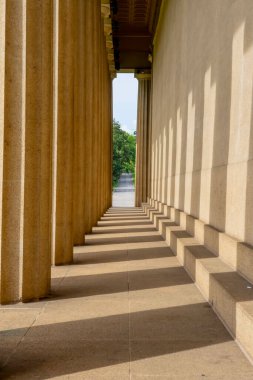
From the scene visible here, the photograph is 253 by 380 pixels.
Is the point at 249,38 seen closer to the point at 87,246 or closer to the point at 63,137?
the point at 63,137

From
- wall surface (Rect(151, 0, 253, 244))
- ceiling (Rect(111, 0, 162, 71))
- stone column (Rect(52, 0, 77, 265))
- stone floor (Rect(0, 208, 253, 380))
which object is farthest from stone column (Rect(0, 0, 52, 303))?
ceiling (Rect(111, 0, 162, 71))

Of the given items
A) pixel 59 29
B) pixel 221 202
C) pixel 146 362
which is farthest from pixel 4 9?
pixel 221 202

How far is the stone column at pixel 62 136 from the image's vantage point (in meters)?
10.0

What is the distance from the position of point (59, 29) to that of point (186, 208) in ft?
23.7

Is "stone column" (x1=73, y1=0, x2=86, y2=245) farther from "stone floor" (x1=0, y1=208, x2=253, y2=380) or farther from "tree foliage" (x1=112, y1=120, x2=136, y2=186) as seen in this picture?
"tree foliage" (x1=112, y1=120, x2=136, y2=186)

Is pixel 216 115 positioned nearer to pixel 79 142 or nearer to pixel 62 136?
pixel 62 136

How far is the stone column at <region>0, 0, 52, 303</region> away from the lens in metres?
6.64

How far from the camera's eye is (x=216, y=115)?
1094cm

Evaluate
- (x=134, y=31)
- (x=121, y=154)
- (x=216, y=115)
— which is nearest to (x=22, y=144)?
(x=216, y=115)

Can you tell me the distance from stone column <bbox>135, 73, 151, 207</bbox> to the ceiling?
7.04 ft

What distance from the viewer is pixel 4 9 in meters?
6.62

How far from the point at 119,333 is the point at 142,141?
36668 millimetres

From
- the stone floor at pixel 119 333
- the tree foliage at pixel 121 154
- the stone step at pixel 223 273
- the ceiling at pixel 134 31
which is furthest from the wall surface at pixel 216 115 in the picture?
the tree foliage at pixel 121 154

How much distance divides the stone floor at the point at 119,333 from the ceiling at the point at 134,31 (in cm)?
2393
